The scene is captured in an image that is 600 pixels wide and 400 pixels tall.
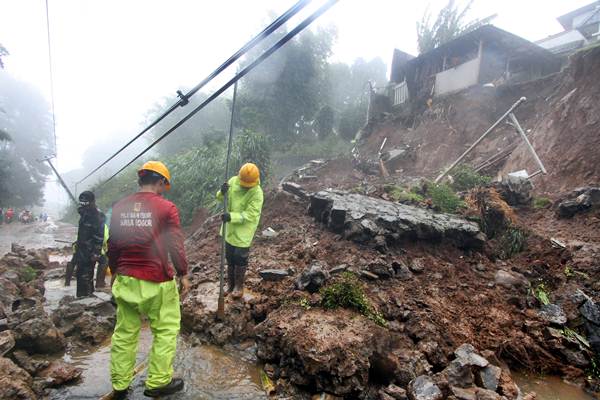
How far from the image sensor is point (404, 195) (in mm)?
8391

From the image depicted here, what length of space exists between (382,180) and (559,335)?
8.94 m

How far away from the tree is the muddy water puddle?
23.6 m

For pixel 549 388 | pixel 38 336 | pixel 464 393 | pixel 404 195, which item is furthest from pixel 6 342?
pixel 404 195

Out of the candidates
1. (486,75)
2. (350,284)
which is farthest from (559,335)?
(486,75)

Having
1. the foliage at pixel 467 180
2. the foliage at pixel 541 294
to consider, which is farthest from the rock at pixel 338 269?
the foliage at pixel 467 180

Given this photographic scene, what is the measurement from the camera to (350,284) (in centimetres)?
388

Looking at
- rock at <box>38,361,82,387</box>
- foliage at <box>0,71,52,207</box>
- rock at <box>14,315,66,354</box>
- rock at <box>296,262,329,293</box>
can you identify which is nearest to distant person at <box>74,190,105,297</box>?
rock at <box>14,315,66,354</box>

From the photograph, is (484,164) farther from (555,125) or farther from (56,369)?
(56,369)

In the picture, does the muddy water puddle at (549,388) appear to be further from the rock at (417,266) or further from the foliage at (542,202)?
the foliage at (542,202)

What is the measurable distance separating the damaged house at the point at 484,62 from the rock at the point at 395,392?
15538mm

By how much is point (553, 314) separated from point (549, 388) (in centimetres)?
113

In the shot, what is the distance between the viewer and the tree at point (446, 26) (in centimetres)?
2350

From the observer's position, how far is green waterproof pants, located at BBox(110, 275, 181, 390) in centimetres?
272

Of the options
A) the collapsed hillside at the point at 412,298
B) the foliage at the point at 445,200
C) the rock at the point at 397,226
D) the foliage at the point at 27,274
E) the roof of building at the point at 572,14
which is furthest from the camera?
the roof of building at the point at 572,14
